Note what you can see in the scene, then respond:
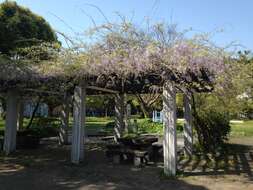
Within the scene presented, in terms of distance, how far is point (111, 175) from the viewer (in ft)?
26.8

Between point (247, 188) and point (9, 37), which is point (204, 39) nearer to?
point (247, 188)

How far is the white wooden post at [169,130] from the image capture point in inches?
324

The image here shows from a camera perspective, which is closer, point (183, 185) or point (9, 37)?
point (183, 185)

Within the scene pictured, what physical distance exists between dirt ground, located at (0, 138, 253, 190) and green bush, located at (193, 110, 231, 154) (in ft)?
4.50

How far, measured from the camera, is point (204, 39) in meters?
7.88

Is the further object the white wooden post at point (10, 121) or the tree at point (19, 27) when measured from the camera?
the tree at point (19, 27)

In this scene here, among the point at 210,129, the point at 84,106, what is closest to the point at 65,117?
the point at 84,106

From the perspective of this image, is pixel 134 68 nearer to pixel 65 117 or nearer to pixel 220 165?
pixel 220 165

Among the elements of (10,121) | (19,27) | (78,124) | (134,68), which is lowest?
(78,124)

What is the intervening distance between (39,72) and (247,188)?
6068 millimetres

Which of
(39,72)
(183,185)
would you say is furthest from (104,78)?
(183,185)

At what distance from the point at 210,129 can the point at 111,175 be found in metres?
5.51

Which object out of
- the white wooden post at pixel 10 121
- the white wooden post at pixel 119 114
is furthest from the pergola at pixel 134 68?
the white wooden post at pixel 119 114

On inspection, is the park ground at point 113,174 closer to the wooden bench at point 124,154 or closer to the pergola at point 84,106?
the wooden bench at point 124,154
